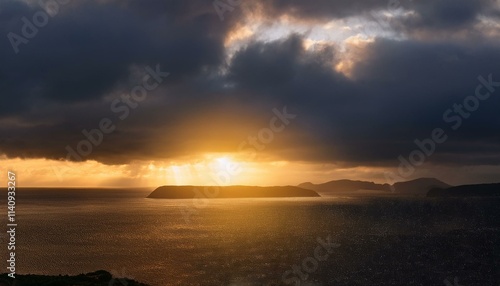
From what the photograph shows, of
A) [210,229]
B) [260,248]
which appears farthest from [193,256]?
[210,229]

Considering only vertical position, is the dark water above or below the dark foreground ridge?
below

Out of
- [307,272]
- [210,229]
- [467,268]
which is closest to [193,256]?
[307,272]

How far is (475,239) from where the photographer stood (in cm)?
11588

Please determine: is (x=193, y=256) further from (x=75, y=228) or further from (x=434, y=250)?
(x=75, y=228)

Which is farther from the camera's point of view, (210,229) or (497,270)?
(210,229)

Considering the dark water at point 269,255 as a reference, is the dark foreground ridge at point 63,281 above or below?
above

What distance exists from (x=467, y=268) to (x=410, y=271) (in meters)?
10.5

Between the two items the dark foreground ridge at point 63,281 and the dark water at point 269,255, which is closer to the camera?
the dark foreground ridge at point 63,281

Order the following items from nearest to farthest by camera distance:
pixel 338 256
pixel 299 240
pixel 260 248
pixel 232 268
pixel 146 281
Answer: pixel 146 281
pixel 232 268
pixel 338 256
pixel 260 248
pixel 299 240

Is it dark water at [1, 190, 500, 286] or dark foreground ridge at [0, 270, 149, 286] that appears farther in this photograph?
dark water at [1, 190, 500, 286]

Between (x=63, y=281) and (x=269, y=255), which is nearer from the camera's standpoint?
(x=63, y=281)

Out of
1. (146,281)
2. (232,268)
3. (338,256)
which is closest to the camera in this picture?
(146,281)

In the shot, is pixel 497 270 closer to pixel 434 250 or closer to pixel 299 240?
pixel 434 250

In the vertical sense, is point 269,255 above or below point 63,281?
below
